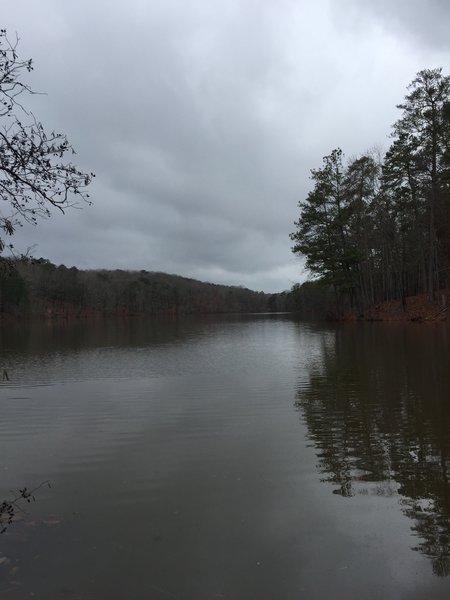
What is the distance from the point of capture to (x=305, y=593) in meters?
3.42

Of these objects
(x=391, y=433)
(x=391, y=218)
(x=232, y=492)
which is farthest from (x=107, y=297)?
(x=232, y=492)

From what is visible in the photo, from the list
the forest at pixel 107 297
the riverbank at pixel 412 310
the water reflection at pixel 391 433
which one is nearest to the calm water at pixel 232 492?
the water reflection at pixel 391 433

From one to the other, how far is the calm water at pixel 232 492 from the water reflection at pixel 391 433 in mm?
27

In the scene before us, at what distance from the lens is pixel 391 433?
7.65 meters

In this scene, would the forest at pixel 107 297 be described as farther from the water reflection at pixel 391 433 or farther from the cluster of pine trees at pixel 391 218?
the water reflection at pixel 391 433

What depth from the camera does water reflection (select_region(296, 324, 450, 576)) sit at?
15.8 ft

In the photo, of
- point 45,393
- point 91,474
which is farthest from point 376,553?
point 45,393

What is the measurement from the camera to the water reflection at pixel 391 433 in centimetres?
483

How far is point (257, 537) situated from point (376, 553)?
Result: 3.46 ft

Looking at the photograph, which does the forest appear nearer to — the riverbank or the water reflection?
the riverbank

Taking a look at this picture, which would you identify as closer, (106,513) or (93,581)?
(93,581)

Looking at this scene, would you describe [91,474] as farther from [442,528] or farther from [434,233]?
[434,233]

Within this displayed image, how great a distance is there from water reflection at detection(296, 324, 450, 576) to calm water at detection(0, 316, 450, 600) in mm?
27

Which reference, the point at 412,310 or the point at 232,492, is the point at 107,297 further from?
the point at 232,492
